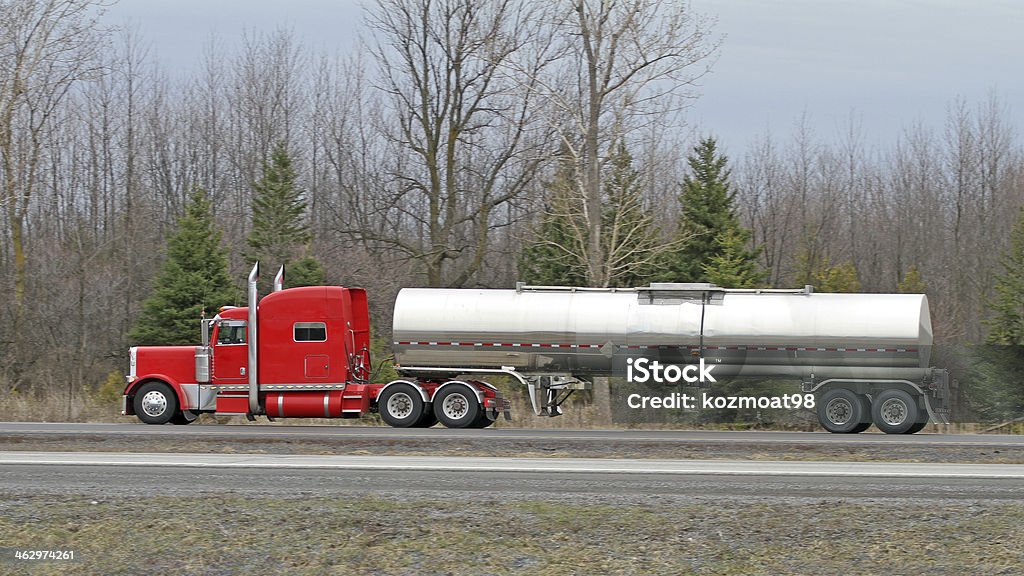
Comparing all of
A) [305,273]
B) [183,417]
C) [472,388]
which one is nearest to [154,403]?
[183,417]

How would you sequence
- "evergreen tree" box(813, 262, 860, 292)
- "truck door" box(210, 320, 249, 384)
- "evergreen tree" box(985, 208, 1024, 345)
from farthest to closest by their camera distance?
"evergreen tree" box(985, 208, 1024, 345)
"evergreen tree" box(813, 262, 860, 292)
"truck door" box(210, 320, 249, 384)

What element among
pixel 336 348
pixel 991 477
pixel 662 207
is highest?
pixel 662 207

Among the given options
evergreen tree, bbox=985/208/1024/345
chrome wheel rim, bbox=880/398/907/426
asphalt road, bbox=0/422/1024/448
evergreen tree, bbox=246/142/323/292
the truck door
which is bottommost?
asphalt road, bbox=0/422/1024/448

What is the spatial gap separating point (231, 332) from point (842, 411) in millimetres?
13349

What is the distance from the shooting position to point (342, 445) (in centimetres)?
2078

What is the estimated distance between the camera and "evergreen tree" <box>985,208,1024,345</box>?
5119 cm

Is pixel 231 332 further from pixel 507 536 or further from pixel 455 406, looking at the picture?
pixel 507 536

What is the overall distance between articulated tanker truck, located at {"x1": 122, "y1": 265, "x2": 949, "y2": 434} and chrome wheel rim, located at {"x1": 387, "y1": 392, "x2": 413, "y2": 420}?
0.10 ft

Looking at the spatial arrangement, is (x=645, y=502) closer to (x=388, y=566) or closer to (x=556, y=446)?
(x=388, y=566)

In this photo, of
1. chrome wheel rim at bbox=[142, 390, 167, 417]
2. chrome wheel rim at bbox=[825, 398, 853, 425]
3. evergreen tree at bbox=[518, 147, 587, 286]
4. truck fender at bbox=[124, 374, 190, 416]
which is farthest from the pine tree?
chrome wheel rim at bbox=[142, 390, 167, 417]

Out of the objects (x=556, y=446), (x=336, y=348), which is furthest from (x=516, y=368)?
(x=556, y=446)

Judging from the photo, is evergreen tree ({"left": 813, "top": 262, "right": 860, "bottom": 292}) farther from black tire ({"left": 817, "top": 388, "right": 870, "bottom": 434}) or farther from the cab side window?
the cab side window

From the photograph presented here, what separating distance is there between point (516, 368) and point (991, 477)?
477 inches

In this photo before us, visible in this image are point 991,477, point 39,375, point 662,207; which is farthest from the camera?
point 662,207
